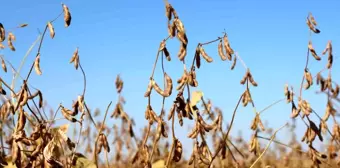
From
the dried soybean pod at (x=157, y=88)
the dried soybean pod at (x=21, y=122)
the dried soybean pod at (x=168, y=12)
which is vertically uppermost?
the dried soybean pod at (x=168, y=12)

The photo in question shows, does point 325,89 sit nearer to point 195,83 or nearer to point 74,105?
point 195,83

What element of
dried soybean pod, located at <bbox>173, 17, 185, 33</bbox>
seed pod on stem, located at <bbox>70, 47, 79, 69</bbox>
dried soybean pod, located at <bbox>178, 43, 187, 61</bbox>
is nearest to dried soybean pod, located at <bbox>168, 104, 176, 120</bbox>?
dried soybean pod, located at <bbox>178, 43, 187, 61</bbox>

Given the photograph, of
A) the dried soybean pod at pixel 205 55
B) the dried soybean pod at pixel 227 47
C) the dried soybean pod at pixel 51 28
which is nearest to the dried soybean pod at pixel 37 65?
the dried soybean pod at pixel 51 28

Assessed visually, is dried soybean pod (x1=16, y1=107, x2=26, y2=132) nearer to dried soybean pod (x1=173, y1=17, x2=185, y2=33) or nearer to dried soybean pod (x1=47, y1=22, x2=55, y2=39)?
dried soybean pod (x1=47, y1=22, x2=55, y2=39)

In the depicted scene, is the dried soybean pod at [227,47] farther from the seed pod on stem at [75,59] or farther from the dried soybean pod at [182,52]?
the seed pod on stem at [75,59]

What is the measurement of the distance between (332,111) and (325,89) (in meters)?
0.14

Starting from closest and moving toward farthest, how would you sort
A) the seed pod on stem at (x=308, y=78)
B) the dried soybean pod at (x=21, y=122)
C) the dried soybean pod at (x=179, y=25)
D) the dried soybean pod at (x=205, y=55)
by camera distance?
the dried soybean pod at (x=21, y=122), the dried soybean pod at (x=179, y=25), the dried soybean pod at (x=205, y=55), the seed pod on stem at (x=308, y=78)

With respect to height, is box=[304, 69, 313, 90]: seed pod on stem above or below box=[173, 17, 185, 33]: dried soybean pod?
below

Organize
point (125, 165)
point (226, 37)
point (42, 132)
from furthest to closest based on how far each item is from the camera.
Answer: point (125, 165)
point (226, 37)
point (42, 132)

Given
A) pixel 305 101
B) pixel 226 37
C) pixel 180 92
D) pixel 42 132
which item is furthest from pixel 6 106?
pixel 305 101

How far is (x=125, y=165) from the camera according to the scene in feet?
15.8

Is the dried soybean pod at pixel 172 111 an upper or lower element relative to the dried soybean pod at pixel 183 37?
lower

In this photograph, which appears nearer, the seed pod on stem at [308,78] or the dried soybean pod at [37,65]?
the dried soybean pod at [37,65]

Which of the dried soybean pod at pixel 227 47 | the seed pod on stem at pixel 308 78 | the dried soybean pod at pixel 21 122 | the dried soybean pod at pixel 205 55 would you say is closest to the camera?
the dried soybean pod at pixel 21 122
